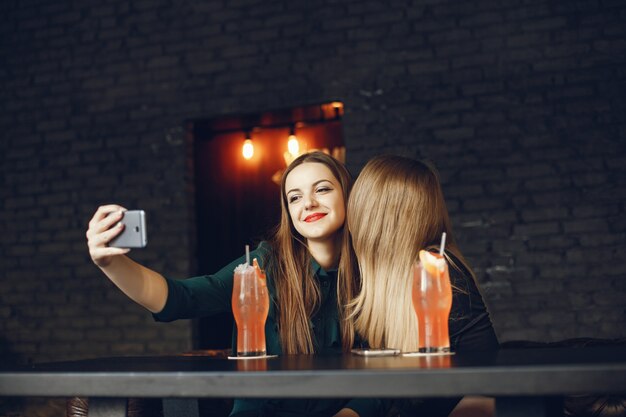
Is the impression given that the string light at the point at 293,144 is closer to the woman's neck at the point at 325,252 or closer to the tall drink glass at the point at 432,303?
the woman's neck at the point at 325,252

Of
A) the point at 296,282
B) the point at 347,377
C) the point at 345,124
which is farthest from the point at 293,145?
the point at 347,377

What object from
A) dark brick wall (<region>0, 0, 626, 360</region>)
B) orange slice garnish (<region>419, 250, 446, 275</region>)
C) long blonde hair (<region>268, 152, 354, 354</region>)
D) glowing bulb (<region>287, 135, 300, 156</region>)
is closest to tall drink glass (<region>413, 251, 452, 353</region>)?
orange slice garnish (<region>419, 250, 446, 275</region>)

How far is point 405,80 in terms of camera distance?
421 cm

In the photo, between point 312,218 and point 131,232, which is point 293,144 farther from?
point 131,232

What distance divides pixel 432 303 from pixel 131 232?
1.91 ft

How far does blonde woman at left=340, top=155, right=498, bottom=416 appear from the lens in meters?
1.61

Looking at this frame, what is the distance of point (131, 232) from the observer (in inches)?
58.1

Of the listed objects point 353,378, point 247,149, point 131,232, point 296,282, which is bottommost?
point 353,378

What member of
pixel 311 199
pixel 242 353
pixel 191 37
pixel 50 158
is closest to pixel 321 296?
pixel 311 199

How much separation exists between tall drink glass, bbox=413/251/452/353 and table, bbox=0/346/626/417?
0.23 feet

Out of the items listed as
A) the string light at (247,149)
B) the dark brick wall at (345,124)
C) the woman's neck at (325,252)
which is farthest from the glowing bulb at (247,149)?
the woman's neck at (325,252)

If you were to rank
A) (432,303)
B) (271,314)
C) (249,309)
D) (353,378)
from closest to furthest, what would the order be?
1. (353,378)
2. (432,303)
3. (249,309)
4. (271,314)

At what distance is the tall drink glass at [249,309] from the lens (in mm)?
1635

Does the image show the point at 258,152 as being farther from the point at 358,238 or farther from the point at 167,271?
the point at 358,238
